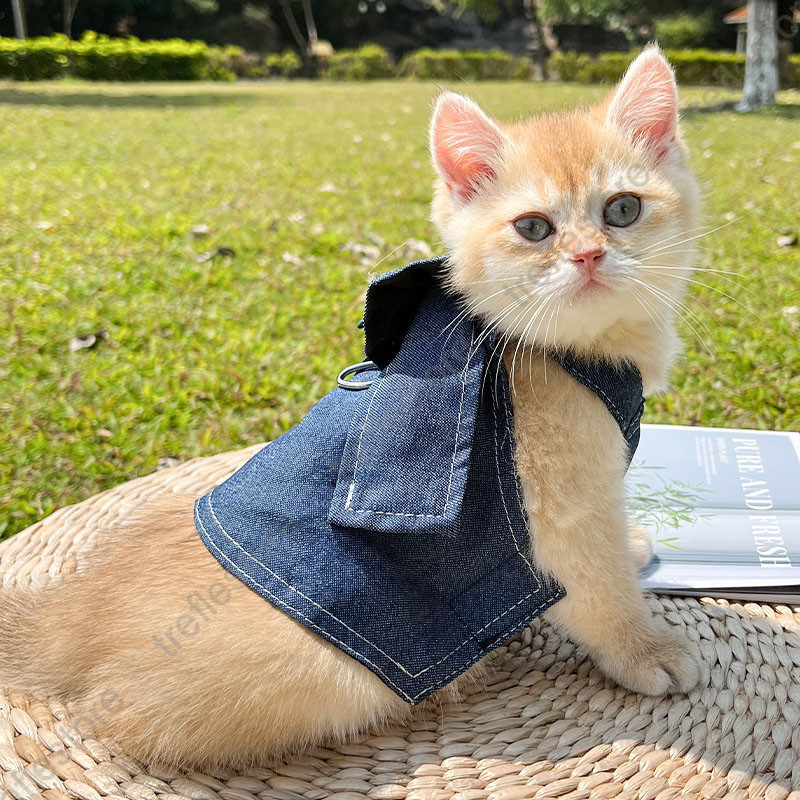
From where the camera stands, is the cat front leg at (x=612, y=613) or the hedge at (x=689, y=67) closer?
the cat front leg at (x=612, y=613)

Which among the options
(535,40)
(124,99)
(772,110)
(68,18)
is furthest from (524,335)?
(68,18)

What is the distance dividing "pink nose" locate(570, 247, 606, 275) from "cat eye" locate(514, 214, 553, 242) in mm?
59

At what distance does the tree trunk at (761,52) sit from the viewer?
2311mm

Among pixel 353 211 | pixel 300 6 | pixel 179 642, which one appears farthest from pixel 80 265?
pixel 300 6

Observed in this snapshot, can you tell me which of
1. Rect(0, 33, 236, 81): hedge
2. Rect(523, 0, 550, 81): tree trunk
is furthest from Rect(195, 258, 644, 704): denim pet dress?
Rect(0, 33, 236, 81): hedge

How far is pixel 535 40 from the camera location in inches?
167

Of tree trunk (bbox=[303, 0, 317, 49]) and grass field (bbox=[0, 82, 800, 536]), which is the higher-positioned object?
tree trunk (bbox=[303, 0, 317, 49])

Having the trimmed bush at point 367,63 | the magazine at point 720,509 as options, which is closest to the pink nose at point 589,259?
the magazine at point 720,509

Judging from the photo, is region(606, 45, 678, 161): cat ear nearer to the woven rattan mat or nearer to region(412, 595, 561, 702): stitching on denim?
region(412, 595, 561, 702): stitching on denim

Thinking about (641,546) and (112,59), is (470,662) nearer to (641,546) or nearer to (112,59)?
(641,546)

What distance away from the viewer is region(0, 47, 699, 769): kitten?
84 cm

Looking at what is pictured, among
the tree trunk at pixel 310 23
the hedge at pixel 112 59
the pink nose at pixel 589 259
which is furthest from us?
the tree trunk at pixel 310 23

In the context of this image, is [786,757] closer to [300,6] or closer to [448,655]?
[448,655]

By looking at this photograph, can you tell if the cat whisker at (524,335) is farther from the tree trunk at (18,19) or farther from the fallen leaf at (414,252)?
the tree trunk at (18,19)
